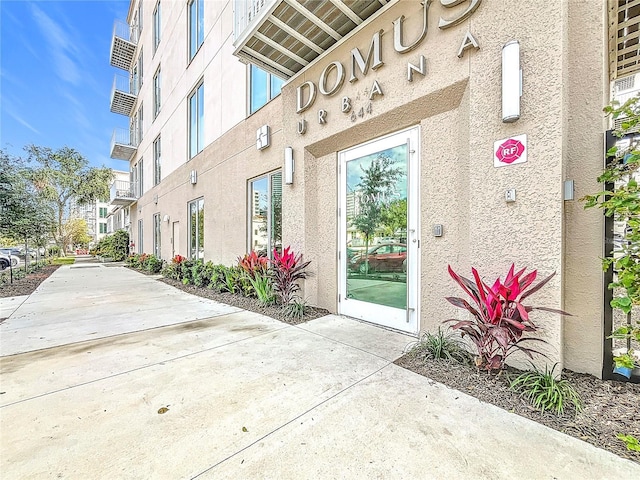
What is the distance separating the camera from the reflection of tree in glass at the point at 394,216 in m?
3.79

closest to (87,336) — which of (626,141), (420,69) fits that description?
(420,69)

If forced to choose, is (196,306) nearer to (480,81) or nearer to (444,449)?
(444,449)

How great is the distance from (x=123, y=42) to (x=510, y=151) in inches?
888

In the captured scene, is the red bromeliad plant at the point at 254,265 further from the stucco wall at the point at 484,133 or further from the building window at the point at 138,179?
the building window at the point at 138,179

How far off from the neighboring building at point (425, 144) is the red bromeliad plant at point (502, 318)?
0.23 metres

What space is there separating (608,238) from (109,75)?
1029 inches

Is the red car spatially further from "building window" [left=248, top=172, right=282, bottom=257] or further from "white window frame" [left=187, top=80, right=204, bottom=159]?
"white window frame" [left=187, top=80, right=204, bottom=159]

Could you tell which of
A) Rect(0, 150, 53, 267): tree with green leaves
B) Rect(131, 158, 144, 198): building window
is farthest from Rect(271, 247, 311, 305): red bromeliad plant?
Rect(131, 158, 144, 198): building window

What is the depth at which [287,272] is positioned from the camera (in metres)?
4.84

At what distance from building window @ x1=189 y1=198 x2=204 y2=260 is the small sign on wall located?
27.4 ft

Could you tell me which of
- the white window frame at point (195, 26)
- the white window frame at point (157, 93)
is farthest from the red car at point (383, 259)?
the white window frame at point (157, 93)

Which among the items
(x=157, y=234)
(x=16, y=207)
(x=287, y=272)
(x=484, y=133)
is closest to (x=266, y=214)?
(x=287, y=272)

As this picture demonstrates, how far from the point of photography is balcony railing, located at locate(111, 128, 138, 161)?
18030mm

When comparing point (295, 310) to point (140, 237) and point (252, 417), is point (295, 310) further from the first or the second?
point (140, 237)
